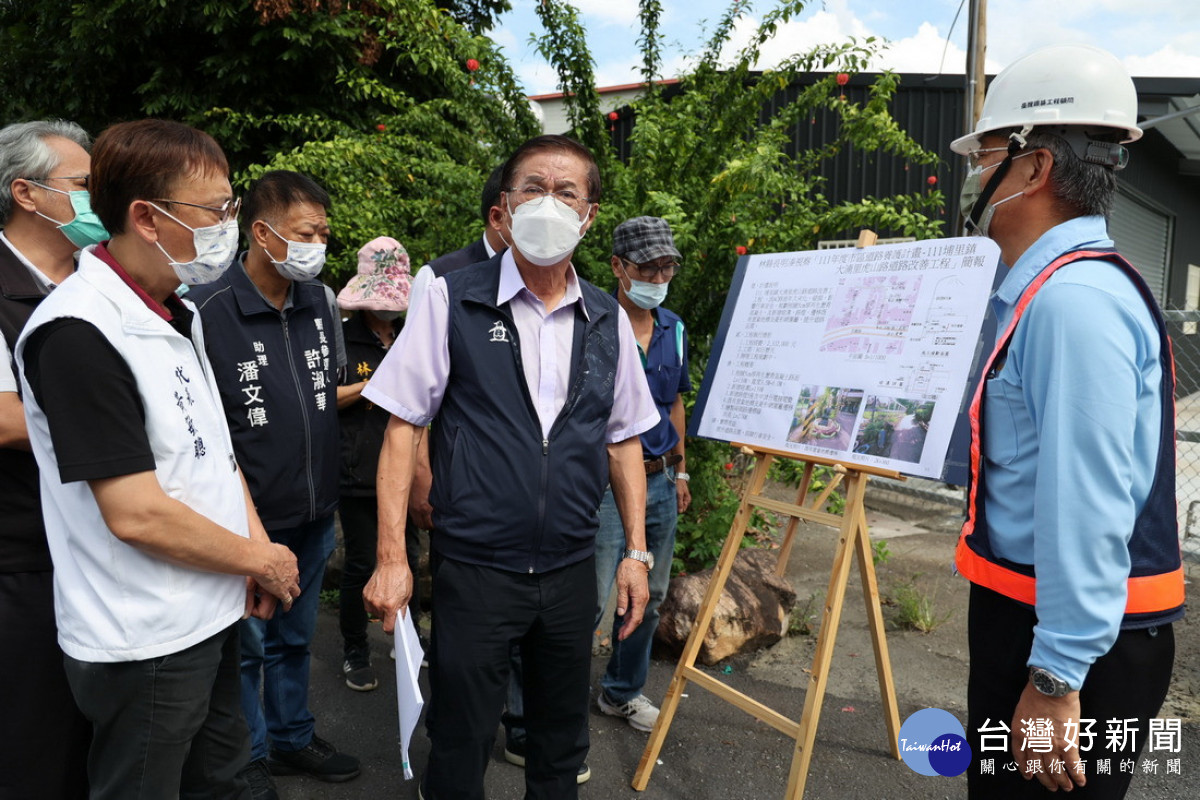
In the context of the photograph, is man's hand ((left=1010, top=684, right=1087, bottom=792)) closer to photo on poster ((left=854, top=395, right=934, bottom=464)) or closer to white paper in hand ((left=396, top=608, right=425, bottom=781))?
photo on poster ((left=854, top=395, right=934, bottom=464))

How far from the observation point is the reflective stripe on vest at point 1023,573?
1595 mm

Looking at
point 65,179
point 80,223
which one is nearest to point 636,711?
point 80,223

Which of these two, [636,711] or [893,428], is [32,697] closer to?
[636,711]

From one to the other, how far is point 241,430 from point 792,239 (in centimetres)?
322

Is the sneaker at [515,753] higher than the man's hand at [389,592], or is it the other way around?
the man's hand at [389,592]

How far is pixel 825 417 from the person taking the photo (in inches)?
117

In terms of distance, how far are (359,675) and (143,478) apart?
2.64m

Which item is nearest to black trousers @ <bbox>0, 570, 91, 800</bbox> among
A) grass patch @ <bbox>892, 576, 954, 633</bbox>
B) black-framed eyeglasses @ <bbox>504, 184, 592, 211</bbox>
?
black-framed eyeglasses @ <bbox>504, 184, 592, 211</bbox>

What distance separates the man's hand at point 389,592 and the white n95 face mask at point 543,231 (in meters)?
0.94

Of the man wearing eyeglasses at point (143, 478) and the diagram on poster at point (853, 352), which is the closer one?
the man wearing eyeglasses at point (143, 478)

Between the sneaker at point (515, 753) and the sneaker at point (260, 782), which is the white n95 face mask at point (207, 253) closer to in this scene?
the sneaker at point (260, 782)

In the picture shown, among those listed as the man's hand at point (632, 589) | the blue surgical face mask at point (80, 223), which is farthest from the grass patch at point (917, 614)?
the blue surgical face mask at point (80, 223)

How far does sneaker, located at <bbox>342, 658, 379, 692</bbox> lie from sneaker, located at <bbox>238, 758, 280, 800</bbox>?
1.03 meters

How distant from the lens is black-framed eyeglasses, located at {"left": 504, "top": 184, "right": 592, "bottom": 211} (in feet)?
7.48
